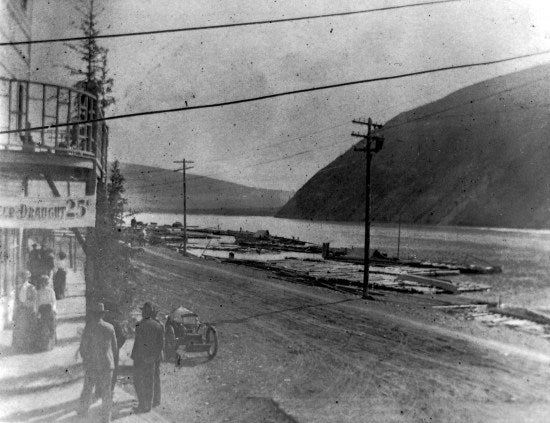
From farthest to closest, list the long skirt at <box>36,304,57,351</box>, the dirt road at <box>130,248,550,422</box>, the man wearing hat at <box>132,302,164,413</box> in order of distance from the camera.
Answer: the long skirt at <box>36,304,57,351</box>
the dirt road at <box>130,248,550,422</box>
the man wearing hat at <box>132,302,164,413</box>

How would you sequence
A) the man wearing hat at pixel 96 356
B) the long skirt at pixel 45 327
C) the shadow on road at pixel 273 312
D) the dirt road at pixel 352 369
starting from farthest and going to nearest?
1. the shadow on road at pixel 273 312
2. the long skirt at pixel 45 327
3. the dirt road at pixel 352 369
4. the man wearing hat at pixel 96 356

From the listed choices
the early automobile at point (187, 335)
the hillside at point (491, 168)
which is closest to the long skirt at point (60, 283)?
the early automobile at point (187, 335)

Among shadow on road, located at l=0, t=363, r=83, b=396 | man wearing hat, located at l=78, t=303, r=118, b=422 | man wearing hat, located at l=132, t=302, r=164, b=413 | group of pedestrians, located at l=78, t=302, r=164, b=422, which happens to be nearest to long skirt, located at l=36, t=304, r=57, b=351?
shadow on road, located at l=0, t=363, r=83, b=396

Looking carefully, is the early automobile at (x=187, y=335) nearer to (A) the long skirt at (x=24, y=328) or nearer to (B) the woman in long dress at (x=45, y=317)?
(B) the woman in long dress at (x=45, y=317)

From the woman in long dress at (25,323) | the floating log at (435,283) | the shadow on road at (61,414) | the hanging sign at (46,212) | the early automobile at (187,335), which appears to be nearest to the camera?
the shadow on road at (61,414)

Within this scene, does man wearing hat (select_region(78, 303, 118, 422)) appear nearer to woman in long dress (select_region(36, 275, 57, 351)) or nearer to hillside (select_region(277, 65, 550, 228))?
woman in long dress (select_region(36, 275, 57, 351))

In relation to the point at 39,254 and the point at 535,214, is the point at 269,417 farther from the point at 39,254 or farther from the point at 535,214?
the point at 535,214
